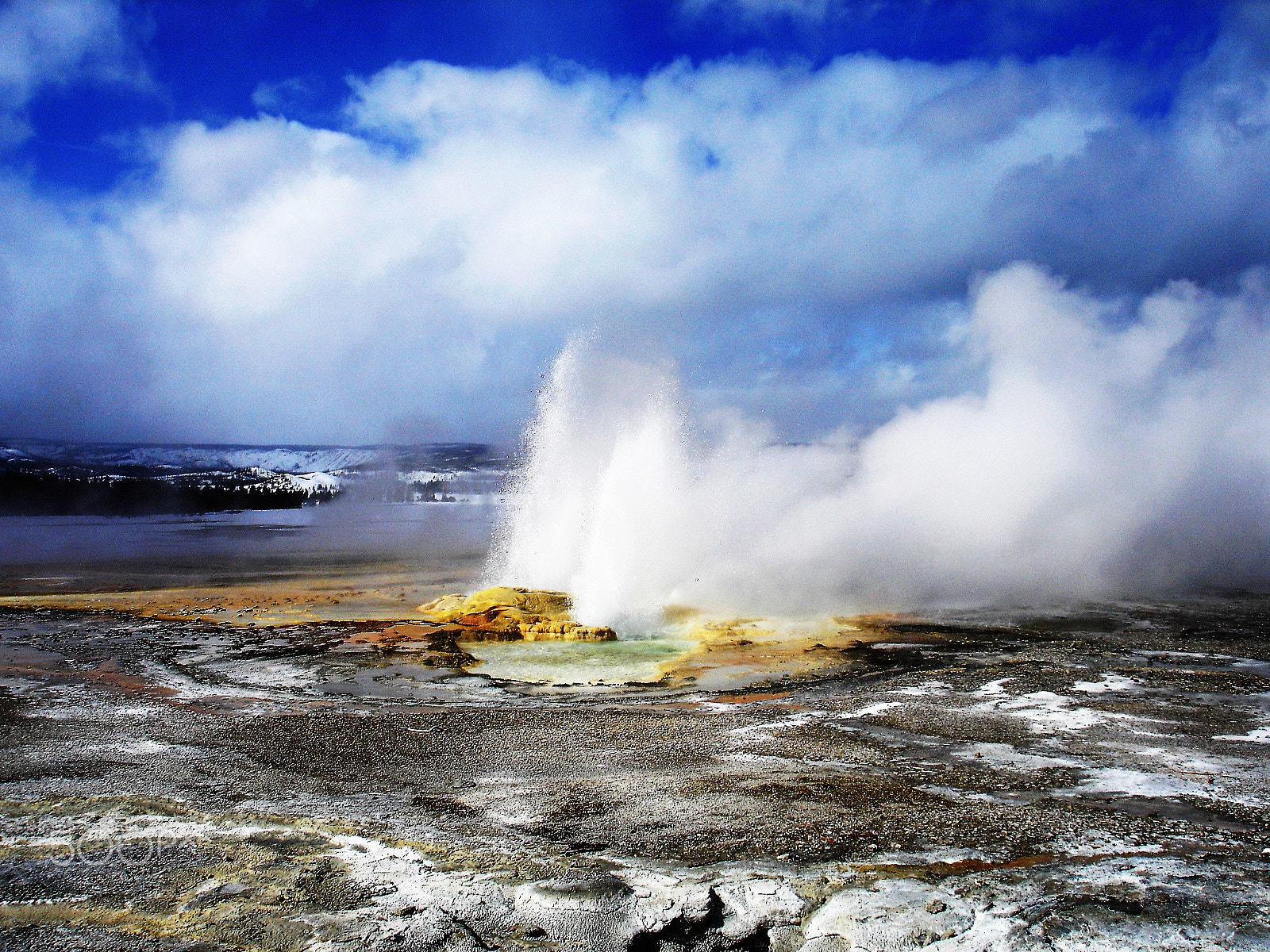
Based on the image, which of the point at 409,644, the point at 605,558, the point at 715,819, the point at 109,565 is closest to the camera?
the point at 715,819

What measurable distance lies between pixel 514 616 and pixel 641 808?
11.2 metres

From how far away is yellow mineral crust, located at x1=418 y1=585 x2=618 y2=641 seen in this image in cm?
1673

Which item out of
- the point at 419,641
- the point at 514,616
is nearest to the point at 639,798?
the point at 419,641

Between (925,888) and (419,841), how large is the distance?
11.7 feet

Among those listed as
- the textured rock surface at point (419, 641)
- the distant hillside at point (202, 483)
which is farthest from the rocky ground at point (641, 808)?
the distant hillside at point (202, 483)

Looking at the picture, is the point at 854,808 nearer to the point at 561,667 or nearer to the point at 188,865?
the point at 188,865

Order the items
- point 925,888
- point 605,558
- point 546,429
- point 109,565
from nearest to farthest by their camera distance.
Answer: point 925,888 → point 605,558 → point 546,429 → point 109,565

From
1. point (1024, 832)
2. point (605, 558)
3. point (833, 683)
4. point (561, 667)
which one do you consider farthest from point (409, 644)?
point (1024, 832)

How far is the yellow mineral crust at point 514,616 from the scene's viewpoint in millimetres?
16734

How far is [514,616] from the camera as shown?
17.6m

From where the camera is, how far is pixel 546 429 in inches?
960

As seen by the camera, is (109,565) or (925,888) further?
(109,565)

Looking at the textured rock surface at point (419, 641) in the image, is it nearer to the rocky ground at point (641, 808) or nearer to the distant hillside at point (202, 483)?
the rocky ground at point (641, 808)

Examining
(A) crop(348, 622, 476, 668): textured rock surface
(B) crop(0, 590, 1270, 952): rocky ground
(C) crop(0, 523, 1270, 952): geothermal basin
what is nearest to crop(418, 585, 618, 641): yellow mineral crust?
(A) crop(348, 622, 476, 668): textured rock surface
